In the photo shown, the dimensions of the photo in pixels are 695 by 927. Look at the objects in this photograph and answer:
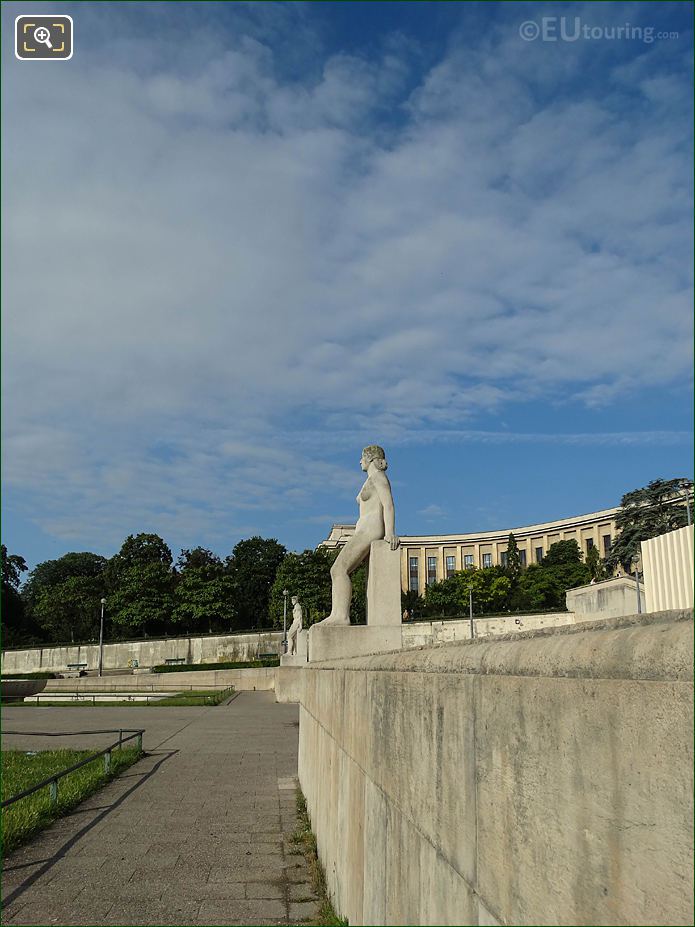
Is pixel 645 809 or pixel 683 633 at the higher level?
pixel 683 633

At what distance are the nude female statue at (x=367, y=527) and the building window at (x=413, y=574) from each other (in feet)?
298

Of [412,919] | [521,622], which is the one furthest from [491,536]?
[412,919]

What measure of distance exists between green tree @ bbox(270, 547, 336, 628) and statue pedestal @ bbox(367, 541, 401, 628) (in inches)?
2145

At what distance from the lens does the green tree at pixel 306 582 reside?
64.1 meters

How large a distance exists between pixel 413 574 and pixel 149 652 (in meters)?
45.6

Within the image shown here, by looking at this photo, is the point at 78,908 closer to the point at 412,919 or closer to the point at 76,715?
the point at 412,919

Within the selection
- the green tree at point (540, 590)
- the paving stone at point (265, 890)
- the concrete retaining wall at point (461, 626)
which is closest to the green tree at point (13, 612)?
the concrete retaining wall at point (461, 626)

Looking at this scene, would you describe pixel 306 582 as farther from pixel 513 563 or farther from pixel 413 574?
pixel 413 574

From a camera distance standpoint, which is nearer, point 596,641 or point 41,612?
point 596,641

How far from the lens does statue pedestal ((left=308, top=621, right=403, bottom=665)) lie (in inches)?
357

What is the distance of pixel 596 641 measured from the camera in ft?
4.10

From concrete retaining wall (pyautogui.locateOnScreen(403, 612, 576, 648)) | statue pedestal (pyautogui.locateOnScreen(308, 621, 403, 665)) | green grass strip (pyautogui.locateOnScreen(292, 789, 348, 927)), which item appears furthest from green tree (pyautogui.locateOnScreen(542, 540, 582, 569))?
green grass strip (pyautogui.locateOnScreen(292, 789, 348, 927))

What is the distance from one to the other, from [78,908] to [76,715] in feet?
61.0

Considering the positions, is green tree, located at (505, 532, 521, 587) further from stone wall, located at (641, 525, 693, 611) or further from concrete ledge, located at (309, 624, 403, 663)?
stone wall, located at (641, 525, 693, 611)
